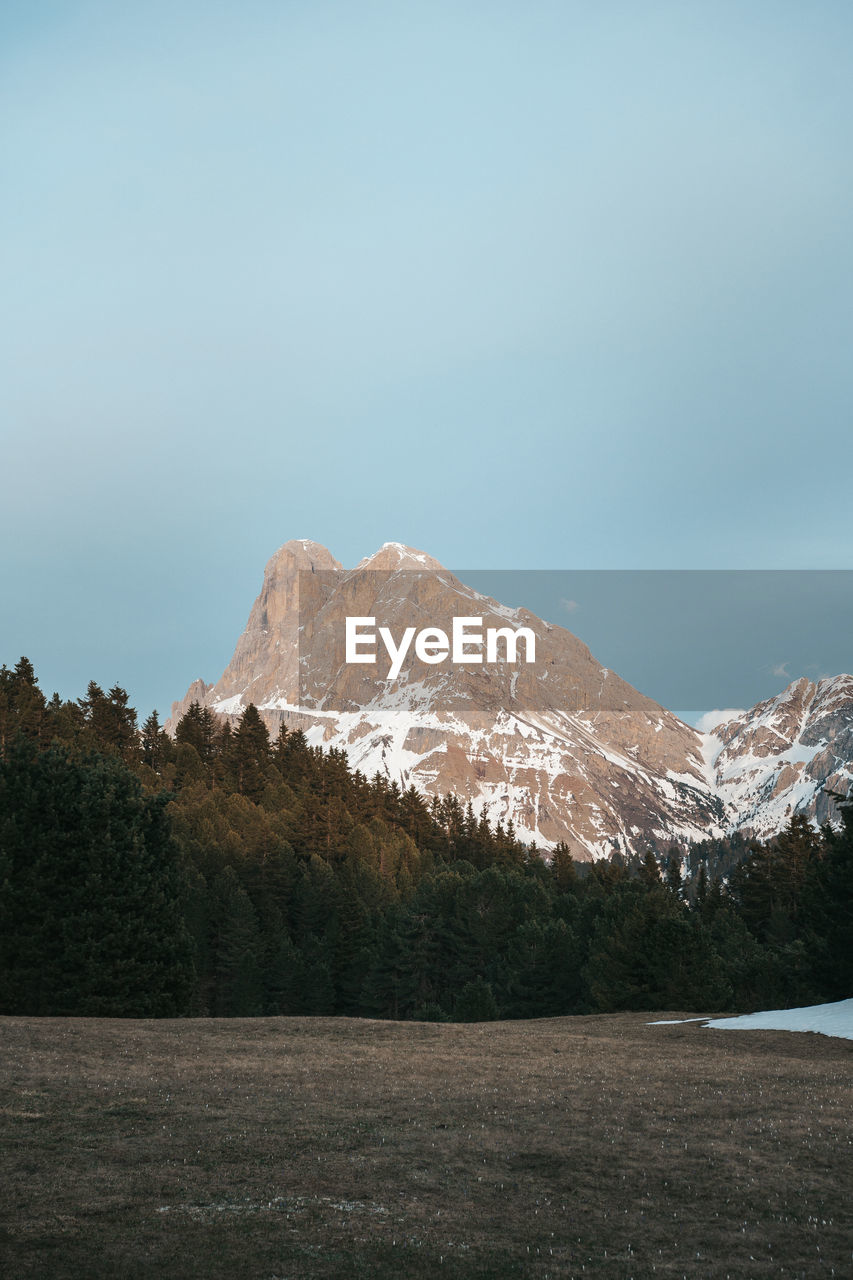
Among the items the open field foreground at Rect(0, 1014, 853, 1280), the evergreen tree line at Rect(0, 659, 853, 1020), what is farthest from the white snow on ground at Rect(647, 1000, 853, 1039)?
the evergreen tree line at Rect(0, 659, 853, 1020)

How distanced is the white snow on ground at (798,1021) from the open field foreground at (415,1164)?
623 cm

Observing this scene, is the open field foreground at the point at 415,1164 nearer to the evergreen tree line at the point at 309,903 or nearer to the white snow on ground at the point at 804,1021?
the white snow on ground at the point at 804,1021

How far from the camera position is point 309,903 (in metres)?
89.1

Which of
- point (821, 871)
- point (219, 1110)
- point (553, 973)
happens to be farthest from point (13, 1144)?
point (553, 973)

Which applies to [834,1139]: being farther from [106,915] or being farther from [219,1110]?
[106,915]

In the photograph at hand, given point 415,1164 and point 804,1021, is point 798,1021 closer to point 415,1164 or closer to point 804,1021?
point 804,1021

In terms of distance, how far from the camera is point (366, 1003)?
83.4 metres

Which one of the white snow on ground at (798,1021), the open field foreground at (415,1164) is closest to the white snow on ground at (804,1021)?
the white snow on ground at (798,1021)

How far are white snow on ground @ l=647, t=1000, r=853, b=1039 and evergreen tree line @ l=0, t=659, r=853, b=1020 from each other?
341 inches

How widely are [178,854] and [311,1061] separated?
26.0 meters

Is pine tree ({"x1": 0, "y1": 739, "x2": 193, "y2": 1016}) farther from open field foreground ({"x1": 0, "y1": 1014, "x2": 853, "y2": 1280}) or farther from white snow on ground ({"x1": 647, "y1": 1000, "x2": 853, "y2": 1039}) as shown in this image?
white snow on ground ({"x1": 647, "y1": 1000, "x2": 853, "y2": 1039})

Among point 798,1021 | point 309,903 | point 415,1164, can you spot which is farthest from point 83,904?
point 309,903

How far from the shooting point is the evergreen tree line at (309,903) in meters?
41.8

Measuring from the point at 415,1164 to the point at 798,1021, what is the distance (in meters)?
23.3
